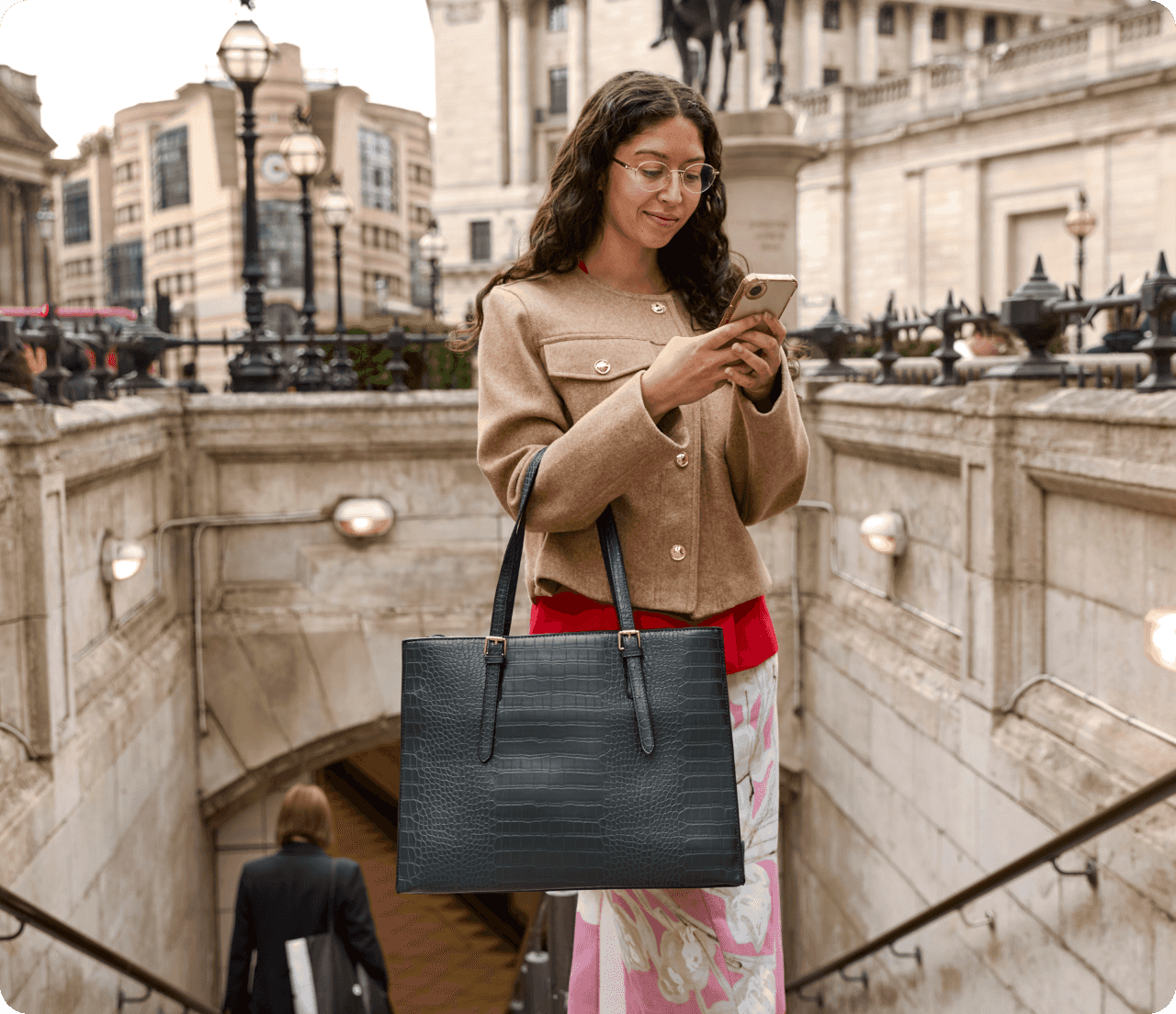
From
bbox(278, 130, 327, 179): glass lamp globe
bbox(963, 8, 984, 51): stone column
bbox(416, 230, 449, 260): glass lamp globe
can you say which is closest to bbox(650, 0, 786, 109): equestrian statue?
bbox(278, 130, 327, 179): glass lamp globe

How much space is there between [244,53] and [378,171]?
1965 inches

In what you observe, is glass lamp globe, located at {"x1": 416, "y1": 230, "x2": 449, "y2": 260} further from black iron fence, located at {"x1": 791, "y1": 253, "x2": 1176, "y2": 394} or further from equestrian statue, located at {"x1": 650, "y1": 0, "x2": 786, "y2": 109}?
black iron fence, located at {"x1": 791, "y1": 253, "x2": 1176, "y2": 394}

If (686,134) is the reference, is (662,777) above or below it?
below

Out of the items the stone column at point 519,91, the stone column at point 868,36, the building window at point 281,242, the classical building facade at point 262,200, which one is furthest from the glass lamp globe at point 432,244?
the stone column at point 868,36

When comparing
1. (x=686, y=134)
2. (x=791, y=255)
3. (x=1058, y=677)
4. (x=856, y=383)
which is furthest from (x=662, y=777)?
(x=791, y=255)

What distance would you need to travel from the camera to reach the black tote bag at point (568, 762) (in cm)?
195

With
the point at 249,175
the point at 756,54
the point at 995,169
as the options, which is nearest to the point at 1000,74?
the point at 995,169

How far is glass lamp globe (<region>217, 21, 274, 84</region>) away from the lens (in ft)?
32.6

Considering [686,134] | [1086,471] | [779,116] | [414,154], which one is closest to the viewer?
[686,134]

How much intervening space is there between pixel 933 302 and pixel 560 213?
3439cm

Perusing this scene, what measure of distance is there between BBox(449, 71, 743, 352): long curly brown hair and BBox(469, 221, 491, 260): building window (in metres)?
53.0

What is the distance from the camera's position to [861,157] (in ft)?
118

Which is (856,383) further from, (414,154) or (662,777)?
(414,154)

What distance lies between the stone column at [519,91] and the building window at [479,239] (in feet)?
8.28
